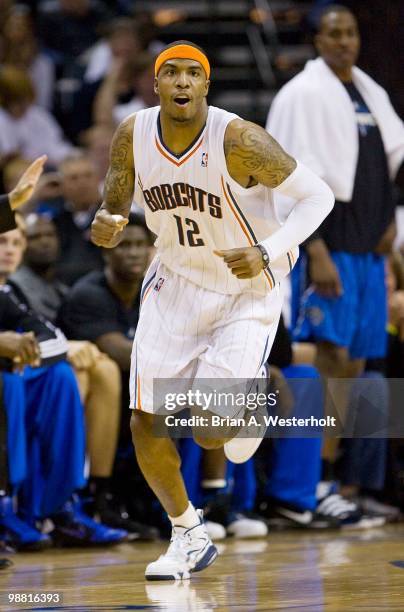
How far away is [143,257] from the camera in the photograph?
6.57m

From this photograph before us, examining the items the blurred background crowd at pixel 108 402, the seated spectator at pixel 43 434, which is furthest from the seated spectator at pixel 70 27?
the seated spectator at pixel 43 434

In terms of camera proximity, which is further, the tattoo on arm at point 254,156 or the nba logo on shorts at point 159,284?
the nba logo on shorts at point 159,284

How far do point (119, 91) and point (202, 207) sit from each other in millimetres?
5580

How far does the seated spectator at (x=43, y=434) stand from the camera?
19.4 feet

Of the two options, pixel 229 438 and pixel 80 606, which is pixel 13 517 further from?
pixel 80 606

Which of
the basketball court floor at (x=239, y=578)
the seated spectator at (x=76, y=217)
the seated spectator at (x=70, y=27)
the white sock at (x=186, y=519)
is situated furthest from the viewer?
the seated spectator at (x=70, y=27)

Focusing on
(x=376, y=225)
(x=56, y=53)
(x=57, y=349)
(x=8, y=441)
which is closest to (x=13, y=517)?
(x=8, y=441)

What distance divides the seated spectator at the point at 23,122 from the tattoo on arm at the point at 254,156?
522 cm

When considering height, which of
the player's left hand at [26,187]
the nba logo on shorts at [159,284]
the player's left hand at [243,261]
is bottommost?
the nba logo on shorts at [159,284]

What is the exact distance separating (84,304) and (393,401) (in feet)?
6.14

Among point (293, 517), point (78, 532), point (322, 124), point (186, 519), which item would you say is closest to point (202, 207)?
point (186, 519)

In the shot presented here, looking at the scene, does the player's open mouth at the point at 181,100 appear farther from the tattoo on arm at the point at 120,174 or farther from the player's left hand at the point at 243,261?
the player's left hand at the point at 243,261

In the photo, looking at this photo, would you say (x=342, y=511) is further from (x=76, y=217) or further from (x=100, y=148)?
(x=100, y=148)

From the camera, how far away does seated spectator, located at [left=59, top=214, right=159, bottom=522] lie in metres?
6.53
